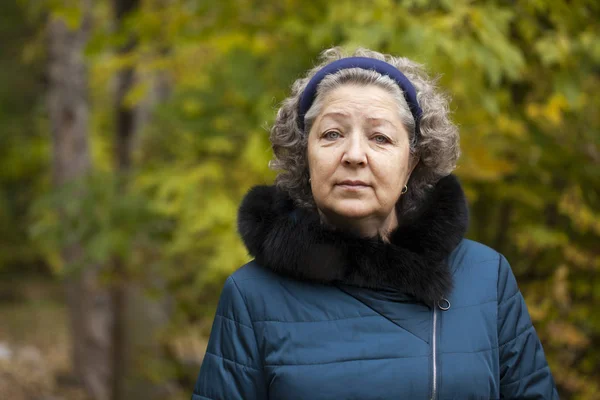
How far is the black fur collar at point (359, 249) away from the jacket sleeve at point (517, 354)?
217 millimetres

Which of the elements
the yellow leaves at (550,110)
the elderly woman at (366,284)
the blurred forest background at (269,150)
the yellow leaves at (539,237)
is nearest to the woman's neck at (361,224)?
the elderly woman at (366,284)

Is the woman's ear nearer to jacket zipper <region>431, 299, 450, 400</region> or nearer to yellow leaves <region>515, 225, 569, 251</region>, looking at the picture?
jacket zipper <region>431, 299, 450, 400</region>

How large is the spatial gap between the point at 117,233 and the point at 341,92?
3360mm

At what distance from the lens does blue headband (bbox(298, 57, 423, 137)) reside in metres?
2.30

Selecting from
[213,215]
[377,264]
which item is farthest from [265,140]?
[377,264]

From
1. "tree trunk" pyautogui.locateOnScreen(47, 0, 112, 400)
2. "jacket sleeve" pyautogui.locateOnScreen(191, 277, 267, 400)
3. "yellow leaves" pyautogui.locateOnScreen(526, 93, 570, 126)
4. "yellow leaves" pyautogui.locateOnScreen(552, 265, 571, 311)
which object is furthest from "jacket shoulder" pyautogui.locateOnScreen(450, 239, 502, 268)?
"tree trunk" pyautogui.locateOnScreen(47, 0, 112, 400)

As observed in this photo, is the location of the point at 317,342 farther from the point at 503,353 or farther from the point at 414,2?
the point at 414,2

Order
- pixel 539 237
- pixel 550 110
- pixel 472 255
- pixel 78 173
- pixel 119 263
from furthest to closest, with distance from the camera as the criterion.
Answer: pixel 78 173
pixel 119 263
pixel 550 110
pixel 539 237
pixel 472 255

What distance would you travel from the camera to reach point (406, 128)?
2.32 m

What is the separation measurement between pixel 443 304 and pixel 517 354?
0.30 metres

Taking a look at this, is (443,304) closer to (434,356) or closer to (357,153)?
(434,356)

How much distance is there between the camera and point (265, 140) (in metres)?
4.41

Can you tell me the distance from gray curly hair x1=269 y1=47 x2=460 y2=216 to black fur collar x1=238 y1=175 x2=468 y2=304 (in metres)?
0.11

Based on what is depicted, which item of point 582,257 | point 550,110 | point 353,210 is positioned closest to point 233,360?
point 353,210
